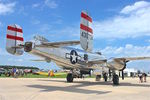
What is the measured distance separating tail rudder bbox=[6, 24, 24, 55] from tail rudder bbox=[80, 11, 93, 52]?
5810 mm

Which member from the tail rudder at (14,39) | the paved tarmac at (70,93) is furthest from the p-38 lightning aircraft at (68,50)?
the paved tarmac at (70,93)

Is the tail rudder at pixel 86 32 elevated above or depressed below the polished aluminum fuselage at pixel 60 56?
above

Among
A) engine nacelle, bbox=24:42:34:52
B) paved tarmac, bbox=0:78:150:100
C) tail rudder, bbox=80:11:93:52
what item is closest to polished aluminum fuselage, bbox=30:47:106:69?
engine nacelle, bbox=24:42:34:52

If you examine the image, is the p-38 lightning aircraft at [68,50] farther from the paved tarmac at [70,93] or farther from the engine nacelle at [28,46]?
the paved tarmac at [70,93]

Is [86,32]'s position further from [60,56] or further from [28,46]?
[60,56]

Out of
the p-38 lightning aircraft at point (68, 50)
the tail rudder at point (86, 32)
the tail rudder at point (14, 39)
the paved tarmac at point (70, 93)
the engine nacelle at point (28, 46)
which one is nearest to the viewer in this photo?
the paved tarmac at point (70, 93)

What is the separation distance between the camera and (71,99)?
12.1 m

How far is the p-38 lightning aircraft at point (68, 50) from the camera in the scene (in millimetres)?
16814

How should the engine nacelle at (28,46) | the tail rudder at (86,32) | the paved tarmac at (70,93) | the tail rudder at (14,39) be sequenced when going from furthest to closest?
the tail rudder at (14,39), the engine nacelle at (28,46), the tail rudder at (86,32), the paved tarmac at (70,93)

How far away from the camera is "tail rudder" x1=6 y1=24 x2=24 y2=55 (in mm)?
18375

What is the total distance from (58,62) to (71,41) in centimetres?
746

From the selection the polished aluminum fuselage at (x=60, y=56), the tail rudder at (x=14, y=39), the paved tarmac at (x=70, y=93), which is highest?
the tail rudder at (x=14, y=39)

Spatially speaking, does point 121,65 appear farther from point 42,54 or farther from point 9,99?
point 9,99

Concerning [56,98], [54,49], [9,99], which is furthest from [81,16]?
[9,99]
